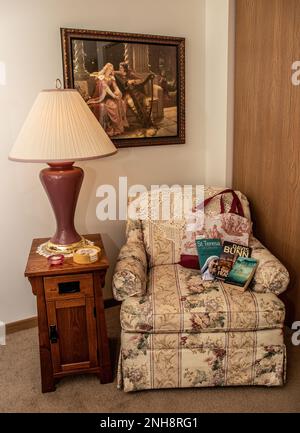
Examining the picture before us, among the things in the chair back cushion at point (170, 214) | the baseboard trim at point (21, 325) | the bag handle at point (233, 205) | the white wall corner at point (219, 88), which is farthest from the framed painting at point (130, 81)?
the baseboard trim at point (21, 325)

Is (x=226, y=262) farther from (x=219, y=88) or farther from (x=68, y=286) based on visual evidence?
(x=219, y=88)

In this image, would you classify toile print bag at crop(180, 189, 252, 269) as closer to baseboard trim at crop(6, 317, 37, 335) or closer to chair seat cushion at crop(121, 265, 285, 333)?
chair seat cushion at crop(121, 265, 285, 333)

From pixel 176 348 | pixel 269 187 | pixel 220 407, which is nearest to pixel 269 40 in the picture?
pixel 269 187

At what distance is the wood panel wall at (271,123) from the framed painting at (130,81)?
403mm

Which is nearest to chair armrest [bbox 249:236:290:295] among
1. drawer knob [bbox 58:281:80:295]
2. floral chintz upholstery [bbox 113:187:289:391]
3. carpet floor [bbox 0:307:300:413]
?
floral chintz upholstery [bbox 113:187:289:391]

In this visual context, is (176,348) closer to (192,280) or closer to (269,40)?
(192,280)

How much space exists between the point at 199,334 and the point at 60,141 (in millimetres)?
1092

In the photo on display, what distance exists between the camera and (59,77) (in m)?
2.27

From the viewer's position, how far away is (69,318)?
6.39 ft

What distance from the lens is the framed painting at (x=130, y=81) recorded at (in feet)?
7.47

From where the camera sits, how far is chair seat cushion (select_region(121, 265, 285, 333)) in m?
1.85

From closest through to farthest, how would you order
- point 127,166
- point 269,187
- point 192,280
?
point 192,280
point 269,187
point 127,166

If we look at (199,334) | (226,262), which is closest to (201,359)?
(199,334)
